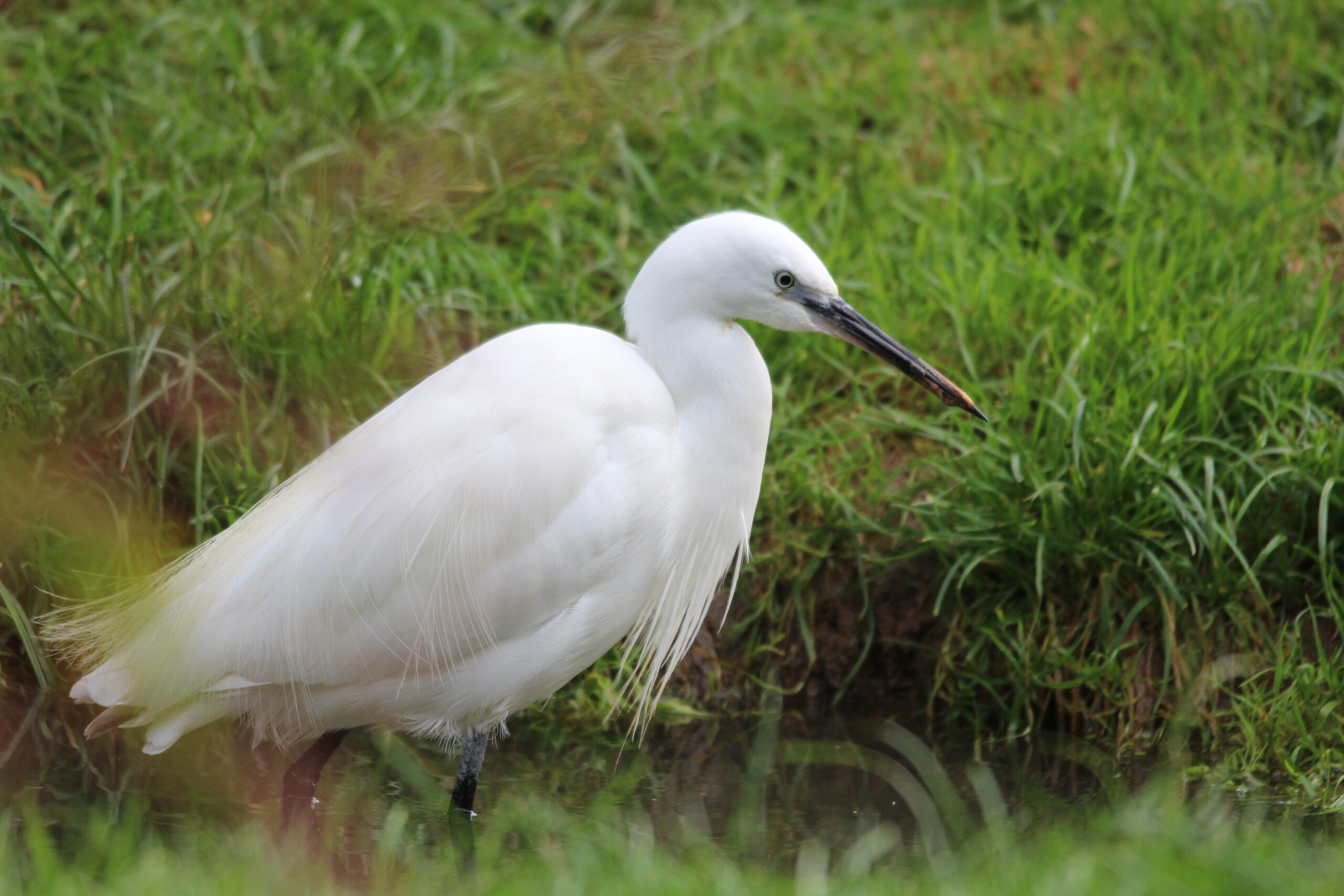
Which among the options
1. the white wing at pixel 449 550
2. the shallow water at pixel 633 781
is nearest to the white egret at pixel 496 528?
the white wing at pixel 449 550

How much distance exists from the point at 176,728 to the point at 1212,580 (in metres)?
2.51

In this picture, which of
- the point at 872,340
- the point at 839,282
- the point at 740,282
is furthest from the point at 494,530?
the point at 839,282

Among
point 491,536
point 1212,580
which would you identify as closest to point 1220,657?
point 1212,580

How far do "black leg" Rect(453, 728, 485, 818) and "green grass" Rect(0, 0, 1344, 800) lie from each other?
0.70 metres

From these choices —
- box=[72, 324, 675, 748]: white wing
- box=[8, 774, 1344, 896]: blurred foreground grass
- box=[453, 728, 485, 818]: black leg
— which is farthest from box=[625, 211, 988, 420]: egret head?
box=[8, 774, 1344, 896]: blurred foreground grass

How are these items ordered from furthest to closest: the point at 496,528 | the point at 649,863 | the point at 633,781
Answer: the point at 633,781 < the point at 496,528 < the point at 649,863

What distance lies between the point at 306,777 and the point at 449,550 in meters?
0.66

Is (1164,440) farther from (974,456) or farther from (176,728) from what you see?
(176,728)

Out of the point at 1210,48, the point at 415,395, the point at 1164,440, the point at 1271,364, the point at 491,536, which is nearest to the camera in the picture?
the point at 491,536

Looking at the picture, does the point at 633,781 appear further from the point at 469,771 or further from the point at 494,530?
the point at 494,530

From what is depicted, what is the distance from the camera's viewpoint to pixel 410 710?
2.85m

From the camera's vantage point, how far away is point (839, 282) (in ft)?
13.8

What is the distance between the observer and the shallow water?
9.65 feet

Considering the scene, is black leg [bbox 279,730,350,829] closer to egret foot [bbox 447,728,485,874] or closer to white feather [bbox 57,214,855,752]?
white feather [bbox 57,214,855,752]
